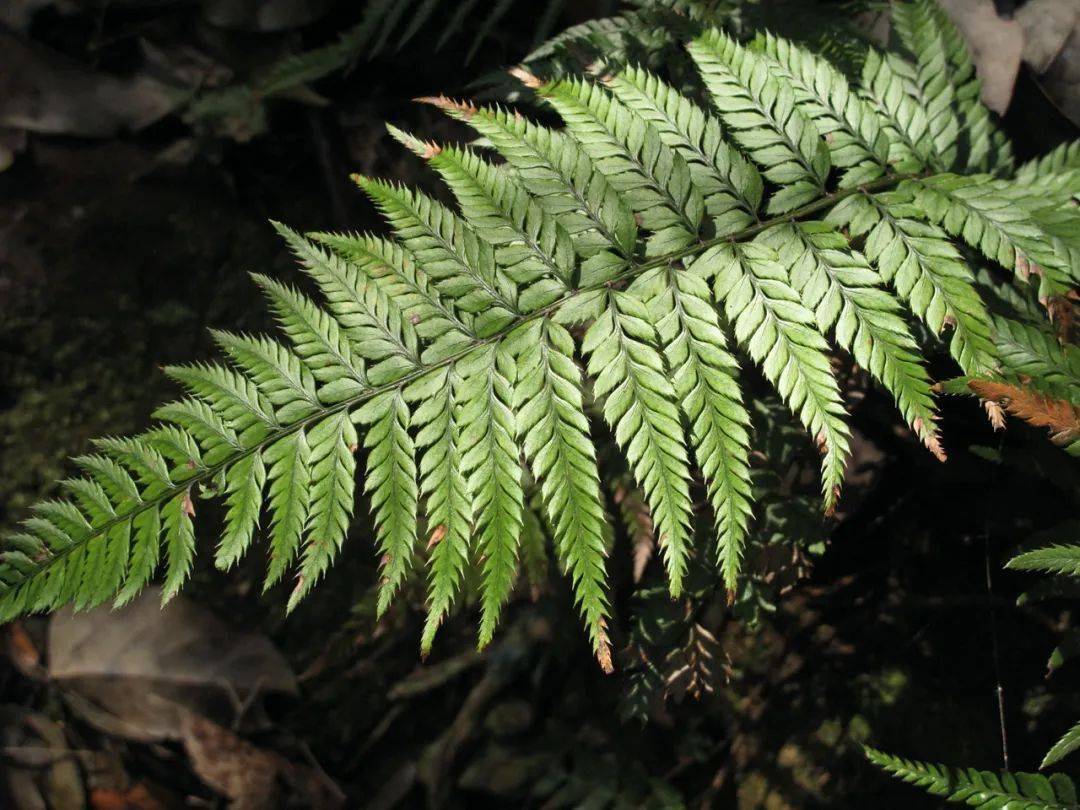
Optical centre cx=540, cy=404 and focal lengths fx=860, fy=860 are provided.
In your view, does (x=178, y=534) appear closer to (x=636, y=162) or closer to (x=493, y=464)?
(x=493, y=464)

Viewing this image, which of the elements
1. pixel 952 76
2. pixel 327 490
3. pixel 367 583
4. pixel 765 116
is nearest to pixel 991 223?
pixel 765 116

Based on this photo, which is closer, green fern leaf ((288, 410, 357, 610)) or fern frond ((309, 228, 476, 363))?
green fern leaf ((288, 410, 357, 610))

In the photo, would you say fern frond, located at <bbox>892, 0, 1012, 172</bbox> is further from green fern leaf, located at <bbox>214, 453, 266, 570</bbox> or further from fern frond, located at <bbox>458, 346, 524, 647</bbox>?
green fern leaf, located at <bbox>214, 453, 266, 570</bbox>

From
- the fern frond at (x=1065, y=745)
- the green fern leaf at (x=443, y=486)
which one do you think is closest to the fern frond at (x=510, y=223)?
the green fern leaf at (x=443, y=486)

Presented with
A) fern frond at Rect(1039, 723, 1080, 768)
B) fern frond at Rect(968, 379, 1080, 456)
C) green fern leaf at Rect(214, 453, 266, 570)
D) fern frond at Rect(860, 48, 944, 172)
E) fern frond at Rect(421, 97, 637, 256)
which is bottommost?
fern frond at Rect(1039, 723, 1080, 768)

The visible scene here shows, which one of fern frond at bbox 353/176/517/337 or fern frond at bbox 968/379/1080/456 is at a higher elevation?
fern frond at bbox 353/176/517/337

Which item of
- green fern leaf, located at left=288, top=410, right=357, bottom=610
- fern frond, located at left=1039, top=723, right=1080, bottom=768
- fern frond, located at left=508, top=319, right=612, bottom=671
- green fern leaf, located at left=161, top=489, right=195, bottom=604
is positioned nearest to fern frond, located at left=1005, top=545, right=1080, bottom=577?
fern frond, located at left=1039, top=723, right=1080, bottom=768

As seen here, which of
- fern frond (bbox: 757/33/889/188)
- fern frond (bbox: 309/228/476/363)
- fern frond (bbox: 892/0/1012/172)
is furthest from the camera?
fern frond (bbox: 892/0/1012/172)

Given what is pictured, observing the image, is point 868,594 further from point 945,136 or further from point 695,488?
point 945,136
